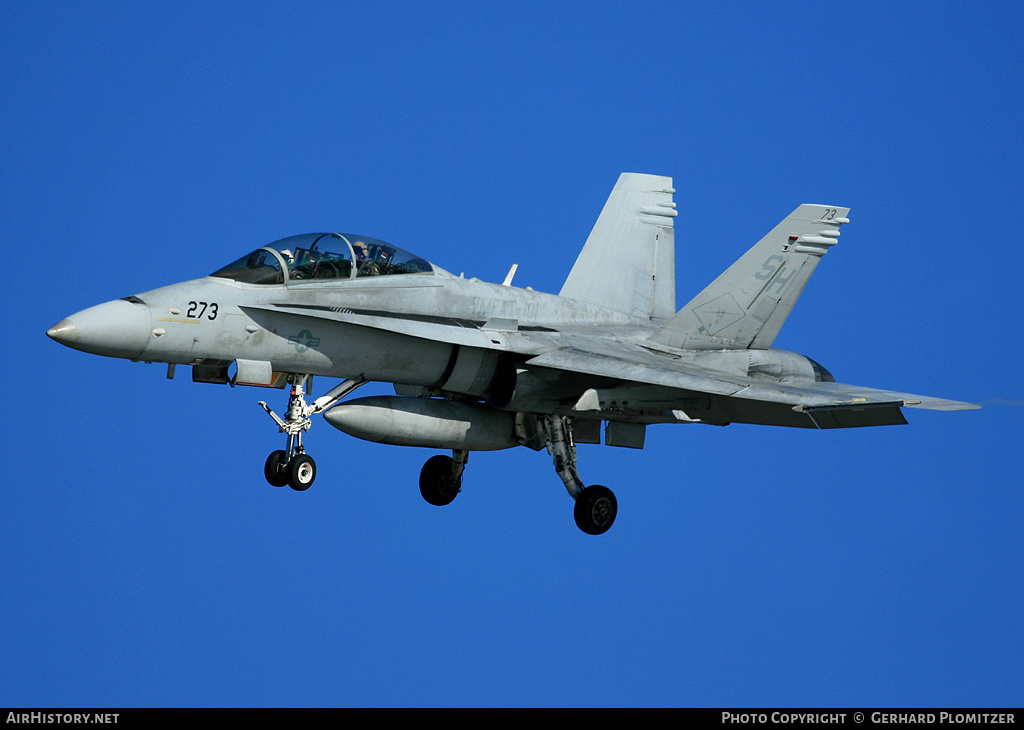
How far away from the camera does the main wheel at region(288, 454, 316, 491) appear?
12938 millimetres

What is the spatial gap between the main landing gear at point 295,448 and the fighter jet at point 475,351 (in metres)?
0.02

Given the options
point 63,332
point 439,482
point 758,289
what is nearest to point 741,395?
point 758,289

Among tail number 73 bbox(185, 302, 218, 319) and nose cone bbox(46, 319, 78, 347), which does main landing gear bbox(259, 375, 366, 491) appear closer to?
tail number 73 bbox(185, 302, 218, 319)

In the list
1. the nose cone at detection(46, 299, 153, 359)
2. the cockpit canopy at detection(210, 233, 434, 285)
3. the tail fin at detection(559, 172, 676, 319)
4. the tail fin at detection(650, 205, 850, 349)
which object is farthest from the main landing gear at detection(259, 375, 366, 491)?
the tail fin at detection(559, 172, 676, 319)

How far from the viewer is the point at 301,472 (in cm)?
1295

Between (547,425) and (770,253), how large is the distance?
350cm

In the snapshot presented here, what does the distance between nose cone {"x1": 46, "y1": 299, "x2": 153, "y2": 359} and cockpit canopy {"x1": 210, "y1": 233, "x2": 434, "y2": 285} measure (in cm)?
116

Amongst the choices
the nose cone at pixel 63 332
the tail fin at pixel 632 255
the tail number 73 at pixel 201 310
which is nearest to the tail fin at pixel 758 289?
the tail fin at pixel 632 255

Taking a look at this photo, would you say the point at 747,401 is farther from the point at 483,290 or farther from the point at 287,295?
the point at 287,295

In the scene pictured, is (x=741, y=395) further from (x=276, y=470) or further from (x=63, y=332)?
(x=63, y=332)

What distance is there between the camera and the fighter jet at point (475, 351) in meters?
12.7

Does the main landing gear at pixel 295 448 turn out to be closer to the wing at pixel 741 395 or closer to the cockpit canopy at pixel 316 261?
the cockpit canopy at pixel 316 261
